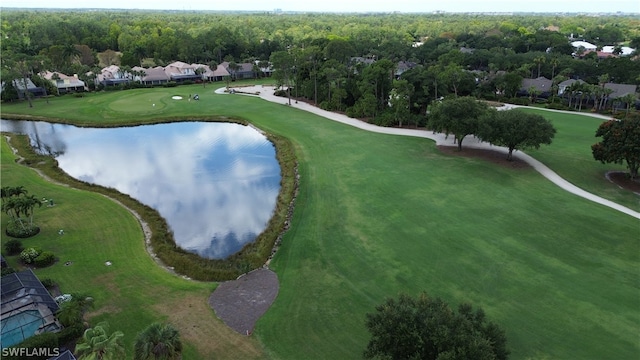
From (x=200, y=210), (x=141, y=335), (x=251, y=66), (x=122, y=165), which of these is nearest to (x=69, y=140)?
(x=122, y=165)

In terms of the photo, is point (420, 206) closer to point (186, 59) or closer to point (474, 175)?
point (474, 175)

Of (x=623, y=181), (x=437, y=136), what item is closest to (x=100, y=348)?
(x=623, y=181)

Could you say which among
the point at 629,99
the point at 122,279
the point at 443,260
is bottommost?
the point at 443,260

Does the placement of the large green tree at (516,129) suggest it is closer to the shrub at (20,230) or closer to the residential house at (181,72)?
the shrub at (20,230)

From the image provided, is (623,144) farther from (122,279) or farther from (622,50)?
(622,50)

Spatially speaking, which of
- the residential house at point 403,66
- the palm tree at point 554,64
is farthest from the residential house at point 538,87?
the residential house at point 403,66

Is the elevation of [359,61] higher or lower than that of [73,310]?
higher

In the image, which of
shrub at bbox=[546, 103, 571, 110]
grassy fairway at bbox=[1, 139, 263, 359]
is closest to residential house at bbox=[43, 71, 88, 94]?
grassy fairway at bbox=[1, 139, 263, 359]

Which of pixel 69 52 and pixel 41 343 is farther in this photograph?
pixel 69 52
